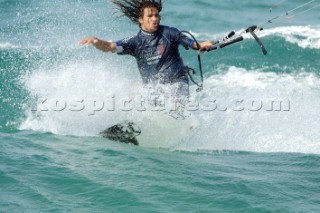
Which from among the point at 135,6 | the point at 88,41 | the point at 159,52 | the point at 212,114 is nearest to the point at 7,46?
the point at 212,114

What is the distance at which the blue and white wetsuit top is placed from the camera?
748 centimetres

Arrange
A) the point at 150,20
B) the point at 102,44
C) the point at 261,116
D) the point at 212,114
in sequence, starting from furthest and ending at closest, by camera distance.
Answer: the point at 212,114
the point at 261,116
the point at 150,20
the point at 102,44

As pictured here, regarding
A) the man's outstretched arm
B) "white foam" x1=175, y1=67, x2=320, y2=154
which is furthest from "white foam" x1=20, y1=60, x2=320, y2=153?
the man's outstretched arm

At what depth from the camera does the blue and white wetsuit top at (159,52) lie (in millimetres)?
7480

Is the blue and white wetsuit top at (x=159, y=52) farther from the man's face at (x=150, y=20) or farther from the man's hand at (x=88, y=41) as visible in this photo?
the man's hand at (x=88, y=41)

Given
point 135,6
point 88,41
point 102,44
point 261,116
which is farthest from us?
point 261,116

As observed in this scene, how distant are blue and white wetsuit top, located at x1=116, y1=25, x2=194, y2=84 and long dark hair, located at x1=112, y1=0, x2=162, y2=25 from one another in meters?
0.34

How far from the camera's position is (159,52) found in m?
7.50

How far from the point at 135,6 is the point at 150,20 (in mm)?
460

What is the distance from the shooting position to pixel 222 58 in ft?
45.8

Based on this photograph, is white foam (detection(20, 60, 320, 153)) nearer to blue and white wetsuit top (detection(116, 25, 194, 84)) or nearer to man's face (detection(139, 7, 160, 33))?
blue and white wetsuit top (detection(116, 25, 194, 84))

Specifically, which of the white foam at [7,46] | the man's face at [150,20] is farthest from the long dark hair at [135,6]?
the white foam at [7,46]

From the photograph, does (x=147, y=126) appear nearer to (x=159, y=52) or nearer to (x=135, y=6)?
(x=159, y=52)

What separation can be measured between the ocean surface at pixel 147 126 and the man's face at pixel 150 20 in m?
0.92
